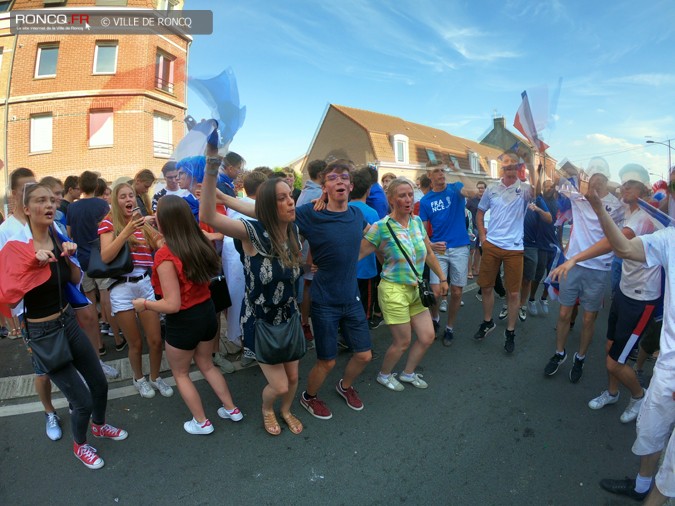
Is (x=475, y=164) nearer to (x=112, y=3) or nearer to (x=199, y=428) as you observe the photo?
(x=199, y=428)

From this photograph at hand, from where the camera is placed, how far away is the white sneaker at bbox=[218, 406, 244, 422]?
2.92 meters

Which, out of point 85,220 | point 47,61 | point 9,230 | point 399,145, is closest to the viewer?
point 9,230

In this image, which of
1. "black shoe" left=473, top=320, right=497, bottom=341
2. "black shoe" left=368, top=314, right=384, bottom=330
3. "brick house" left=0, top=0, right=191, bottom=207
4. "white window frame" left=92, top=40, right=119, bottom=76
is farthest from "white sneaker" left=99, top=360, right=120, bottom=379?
"white window frame" left=92, top=40, right=119, bottom=76

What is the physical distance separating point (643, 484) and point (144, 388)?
381cm

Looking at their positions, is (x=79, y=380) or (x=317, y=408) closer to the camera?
(x=79, y=380)

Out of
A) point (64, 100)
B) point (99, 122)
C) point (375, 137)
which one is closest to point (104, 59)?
point (64, 100)

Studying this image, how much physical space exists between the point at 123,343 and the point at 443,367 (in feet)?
12.5

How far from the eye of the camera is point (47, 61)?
15711 millimetres

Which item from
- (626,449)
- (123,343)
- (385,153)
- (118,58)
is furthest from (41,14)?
(626,449)

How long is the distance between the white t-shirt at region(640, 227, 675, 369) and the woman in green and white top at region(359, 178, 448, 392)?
163 cm

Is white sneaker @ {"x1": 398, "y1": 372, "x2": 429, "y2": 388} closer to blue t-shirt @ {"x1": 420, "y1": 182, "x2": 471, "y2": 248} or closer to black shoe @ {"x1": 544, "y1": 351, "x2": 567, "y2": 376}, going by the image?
black shoe @ {"x1": 544, "y1": 351, "x2": 567, "y2": 376}

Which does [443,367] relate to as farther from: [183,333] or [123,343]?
[123,343]

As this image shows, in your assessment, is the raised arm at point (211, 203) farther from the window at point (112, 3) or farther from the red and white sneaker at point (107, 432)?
the window at point (112, 3)

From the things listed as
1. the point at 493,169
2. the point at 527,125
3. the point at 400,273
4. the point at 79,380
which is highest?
the point at 527,125
